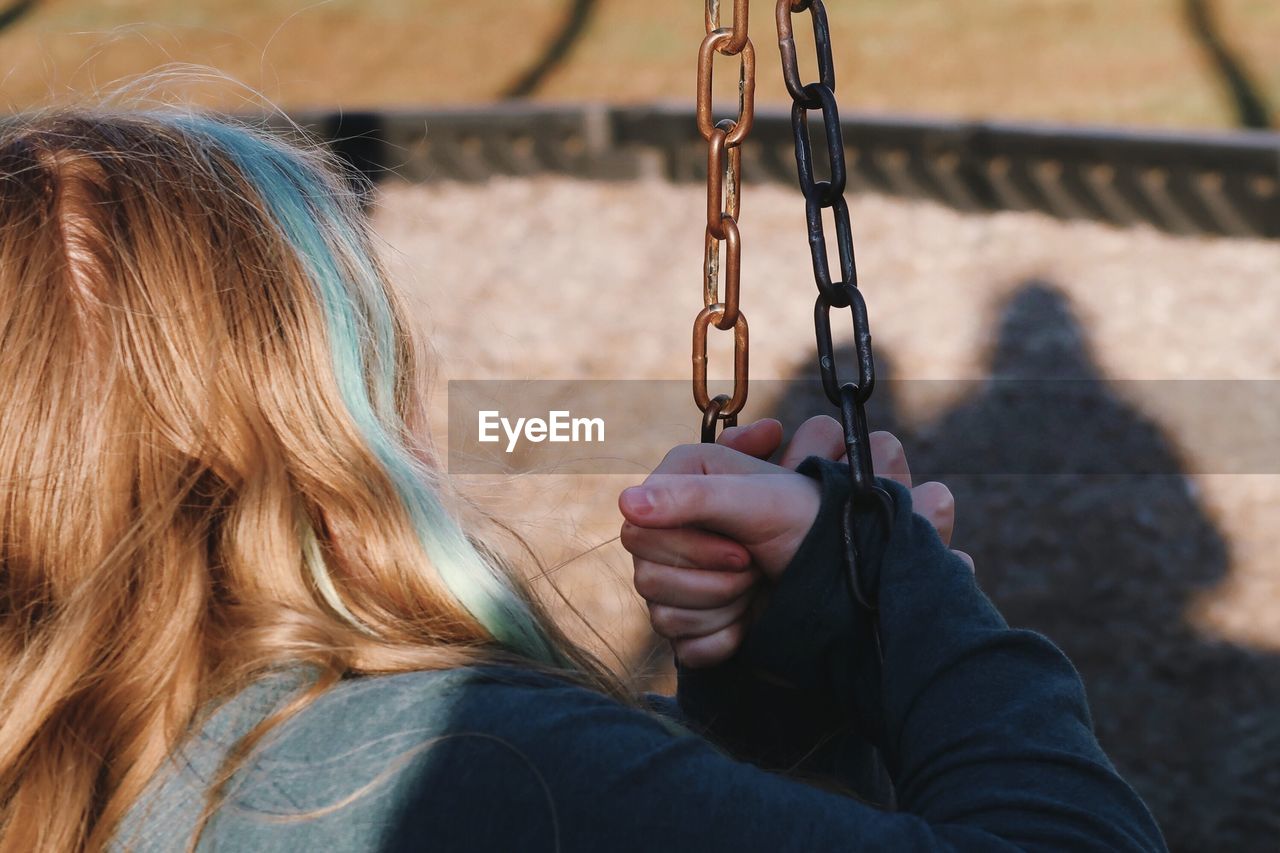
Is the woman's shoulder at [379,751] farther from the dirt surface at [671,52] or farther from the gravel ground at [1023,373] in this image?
the dirt surface at [671,52]

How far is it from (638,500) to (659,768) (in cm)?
27

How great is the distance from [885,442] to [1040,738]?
44cm

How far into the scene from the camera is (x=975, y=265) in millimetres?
4496

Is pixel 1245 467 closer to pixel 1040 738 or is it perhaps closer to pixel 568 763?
pixel 1040 738

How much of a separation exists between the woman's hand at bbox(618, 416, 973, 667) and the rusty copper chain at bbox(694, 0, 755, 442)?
0.22 feet

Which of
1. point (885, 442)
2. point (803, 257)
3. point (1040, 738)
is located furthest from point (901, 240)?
point (1040, 738)

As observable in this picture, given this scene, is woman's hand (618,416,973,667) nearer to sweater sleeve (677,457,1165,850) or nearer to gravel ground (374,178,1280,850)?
sweater sleeve (677,457,1165,850)

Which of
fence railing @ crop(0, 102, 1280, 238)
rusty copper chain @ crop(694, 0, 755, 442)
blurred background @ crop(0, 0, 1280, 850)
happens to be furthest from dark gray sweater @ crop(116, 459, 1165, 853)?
fence railing @ crop(0, 102, 1280, 238)

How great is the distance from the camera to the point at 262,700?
88cm

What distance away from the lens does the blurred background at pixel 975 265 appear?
9.68ft

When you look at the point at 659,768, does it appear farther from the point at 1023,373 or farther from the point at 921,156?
the point at 921,156

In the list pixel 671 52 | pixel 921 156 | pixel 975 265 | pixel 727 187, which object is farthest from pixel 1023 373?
pixel 671 52

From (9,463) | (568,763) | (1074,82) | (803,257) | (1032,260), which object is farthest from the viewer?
(1074,82)

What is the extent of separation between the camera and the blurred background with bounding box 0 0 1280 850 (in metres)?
2.95
